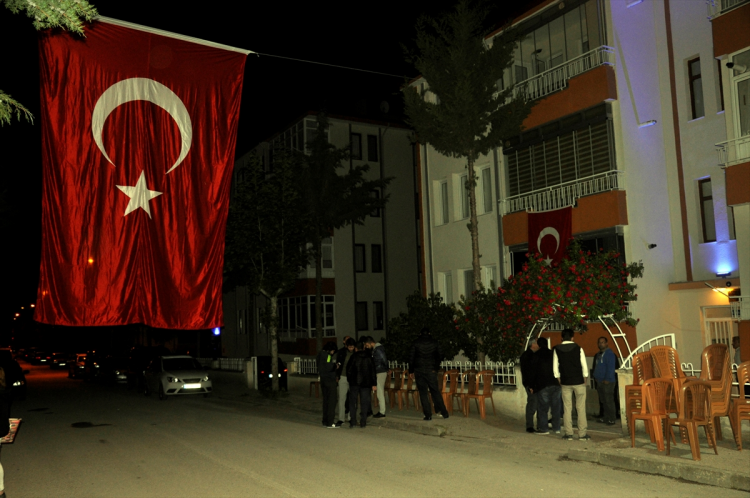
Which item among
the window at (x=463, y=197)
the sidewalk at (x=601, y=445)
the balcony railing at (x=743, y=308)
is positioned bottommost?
the sidewalk at (x=601, y=445)

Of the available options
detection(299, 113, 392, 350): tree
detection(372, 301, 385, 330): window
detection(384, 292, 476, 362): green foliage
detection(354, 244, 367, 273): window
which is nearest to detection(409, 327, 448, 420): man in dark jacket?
detection(384, 292, 476, 362): green foliage

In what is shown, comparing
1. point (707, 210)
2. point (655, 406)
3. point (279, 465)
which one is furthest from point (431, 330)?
point (279, 465)

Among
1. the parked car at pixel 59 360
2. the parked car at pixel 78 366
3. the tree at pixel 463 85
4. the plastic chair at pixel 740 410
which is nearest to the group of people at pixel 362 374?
the plastic chair at pixel 740 410

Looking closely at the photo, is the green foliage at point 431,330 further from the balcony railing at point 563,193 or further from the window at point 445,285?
the window at point 445,285

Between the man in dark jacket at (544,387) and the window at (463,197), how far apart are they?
44.2ft

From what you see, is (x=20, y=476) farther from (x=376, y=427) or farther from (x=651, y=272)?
(x=651, y=272)

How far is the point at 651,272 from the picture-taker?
65.6 ft

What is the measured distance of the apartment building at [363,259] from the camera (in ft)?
126

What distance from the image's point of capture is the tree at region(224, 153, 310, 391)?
930 inches

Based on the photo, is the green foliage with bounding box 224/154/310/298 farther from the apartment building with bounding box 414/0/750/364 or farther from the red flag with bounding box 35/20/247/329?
the red flag with bounding box 35/20/247/329

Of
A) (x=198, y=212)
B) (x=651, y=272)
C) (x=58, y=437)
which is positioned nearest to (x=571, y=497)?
Result: (x=198, y=212)

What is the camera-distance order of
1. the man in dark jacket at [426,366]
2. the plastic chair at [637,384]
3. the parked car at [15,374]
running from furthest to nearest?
the parked car at [15,374] → the man in dark jacket at [426,366] → the plastic chair at [637,384]

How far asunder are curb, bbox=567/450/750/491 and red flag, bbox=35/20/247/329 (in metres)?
6.06

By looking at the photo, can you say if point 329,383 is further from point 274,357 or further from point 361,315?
point 361,315
